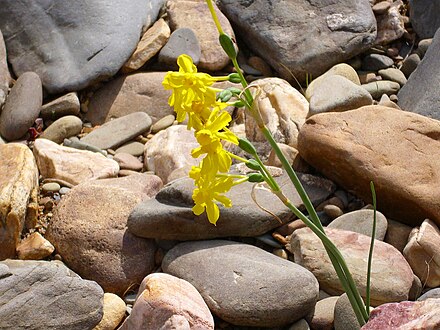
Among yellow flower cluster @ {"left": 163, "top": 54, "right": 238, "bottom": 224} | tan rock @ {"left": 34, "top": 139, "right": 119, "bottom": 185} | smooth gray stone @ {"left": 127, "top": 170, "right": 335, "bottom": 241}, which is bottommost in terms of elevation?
tan rock @ {"left": 34, "top": 139, "right": 119, "bottom": 185}

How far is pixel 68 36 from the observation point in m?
5.04

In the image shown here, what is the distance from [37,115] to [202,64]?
1021mm

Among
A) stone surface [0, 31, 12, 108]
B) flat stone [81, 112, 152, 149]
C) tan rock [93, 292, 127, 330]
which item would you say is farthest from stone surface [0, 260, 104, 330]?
stone surface [0, 31, 12, 108]

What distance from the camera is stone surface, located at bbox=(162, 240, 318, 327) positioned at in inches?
129

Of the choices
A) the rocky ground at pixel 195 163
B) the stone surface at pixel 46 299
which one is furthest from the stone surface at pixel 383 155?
the stone surface at pixel 46 299

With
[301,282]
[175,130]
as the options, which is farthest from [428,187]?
[175,130]

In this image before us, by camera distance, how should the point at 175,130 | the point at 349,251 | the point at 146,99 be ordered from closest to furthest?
the point at 349,251 < the point at 175,130 < the point at 146,99

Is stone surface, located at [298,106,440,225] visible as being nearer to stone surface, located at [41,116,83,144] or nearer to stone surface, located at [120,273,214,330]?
stone surface, located at [120,273,214,330]

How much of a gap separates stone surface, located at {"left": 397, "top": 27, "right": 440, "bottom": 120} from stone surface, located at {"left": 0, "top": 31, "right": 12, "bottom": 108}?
2186 mm

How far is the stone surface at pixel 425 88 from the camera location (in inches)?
175

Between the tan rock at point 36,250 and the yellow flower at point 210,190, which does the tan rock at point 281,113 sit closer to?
the tan rock at point 36,250

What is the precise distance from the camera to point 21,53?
5039mm

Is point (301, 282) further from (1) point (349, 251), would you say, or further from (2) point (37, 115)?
(2) point (37, 115)

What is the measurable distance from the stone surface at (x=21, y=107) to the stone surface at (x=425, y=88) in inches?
79.0
